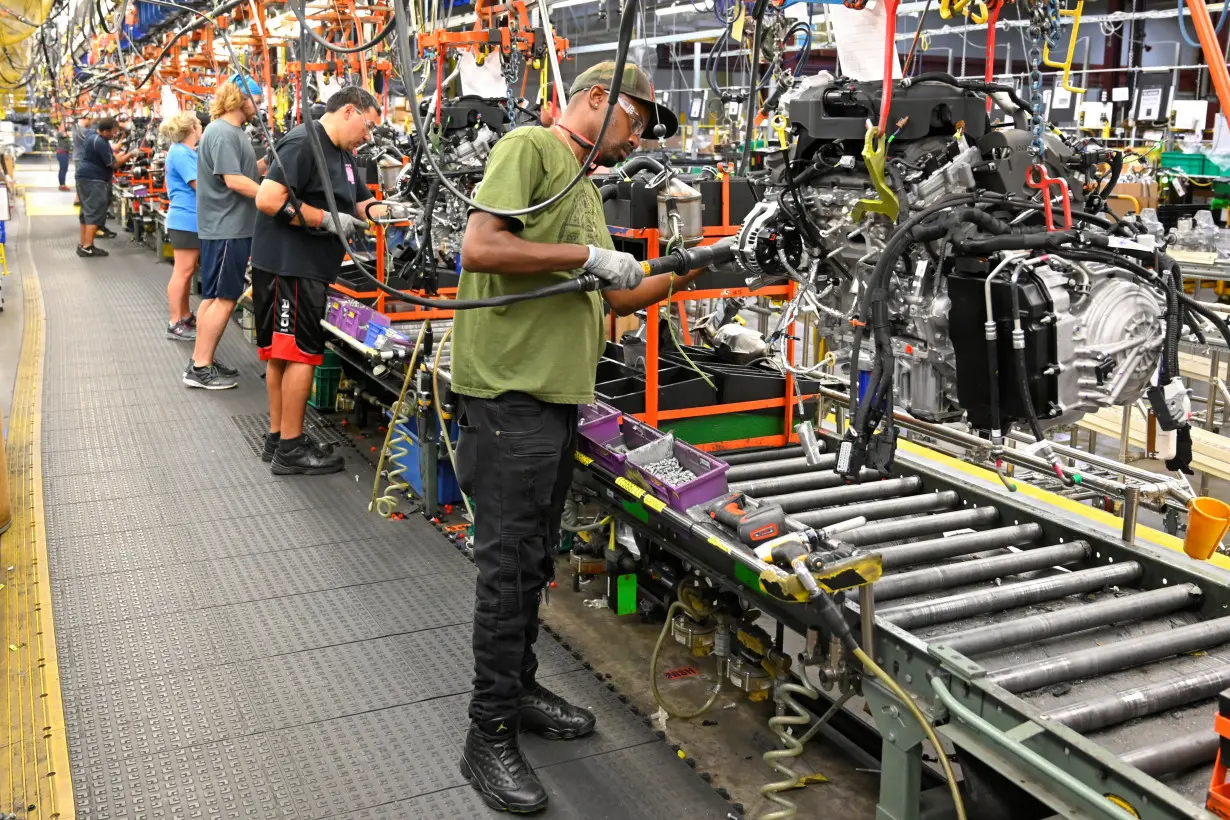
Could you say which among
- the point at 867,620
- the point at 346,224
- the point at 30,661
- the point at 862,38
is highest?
the point at 862,38

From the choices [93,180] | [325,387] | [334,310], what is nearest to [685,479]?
[334,310]

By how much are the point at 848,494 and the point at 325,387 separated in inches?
165

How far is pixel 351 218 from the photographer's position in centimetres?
507

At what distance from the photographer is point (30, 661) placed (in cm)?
351

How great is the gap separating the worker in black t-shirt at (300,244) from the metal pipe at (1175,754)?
398cm

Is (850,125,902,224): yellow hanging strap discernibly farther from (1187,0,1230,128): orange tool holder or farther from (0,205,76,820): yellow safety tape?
(0,205,76,820): yellow safety tape

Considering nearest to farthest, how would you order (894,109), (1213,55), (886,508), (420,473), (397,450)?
(1213,55) < (894,109) < (886,508) < (420,473) < (397,450)

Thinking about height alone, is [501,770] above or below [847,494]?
below

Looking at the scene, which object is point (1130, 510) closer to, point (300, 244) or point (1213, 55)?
point (1213, 55)

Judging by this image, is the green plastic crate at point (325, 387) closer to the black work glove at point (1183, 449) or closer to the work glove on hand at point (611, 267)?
the work glove on hand at point (611, 267)

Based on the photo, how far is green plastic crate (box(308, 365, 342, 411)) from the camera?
6727 millimetres

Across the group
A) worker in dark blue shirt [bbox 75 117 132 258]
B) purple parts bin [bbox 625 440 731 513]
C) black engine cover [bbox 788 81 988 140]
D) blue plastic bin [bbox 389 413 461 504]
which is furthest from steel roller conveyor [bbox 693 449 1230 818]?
worker in dark blue shirt [bbox 75 117 132 258]

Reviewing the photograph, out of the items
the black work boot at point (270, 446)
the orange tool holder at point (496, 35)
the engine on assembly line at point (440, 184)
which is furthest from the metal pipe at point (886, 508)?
the black work boot at point (270, 446)

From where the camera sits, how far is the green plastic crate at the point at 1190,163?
389 inches
